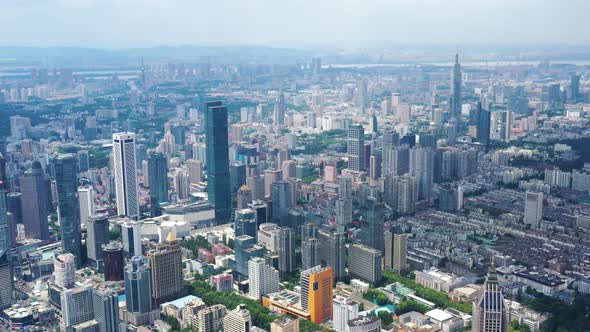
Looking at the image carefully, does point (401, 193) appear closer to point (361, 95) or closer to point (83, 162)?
point (83, 162)

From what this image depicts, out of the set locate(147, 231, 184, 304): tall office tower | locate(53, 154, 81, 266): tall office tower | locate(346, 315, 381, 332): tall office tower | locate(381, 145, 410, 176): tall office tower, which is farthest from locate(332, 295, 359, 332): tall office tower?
locate(381, 145, 410, 176): tall office tower

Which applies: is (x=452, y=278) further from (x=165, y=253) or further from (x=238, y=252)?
(x=165, y=253)

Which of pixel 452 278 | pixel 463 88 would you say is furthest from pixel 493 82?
pixel 452 278

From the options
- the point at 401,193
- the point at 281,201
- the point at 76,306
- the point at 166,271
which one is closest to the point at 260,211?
the point at 281,201

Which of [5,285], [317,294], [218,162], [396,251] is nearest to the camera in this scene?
[317,294]

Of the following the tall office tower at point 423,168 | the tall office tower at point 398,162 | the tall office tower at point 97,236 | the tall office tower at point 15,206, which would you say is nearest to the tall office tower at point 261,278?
the tall office tower at point 97,236
